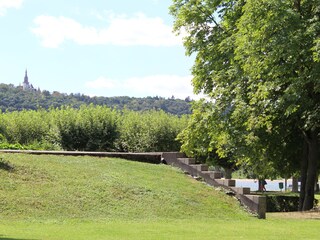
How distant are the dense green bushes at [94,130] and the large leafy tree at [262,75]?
1484 cm

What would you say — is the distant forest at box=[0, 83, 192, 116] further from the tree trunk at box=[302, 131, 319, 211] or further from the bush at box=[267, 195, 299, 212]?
the tree trunk at box=[302, 131, 319, 211]

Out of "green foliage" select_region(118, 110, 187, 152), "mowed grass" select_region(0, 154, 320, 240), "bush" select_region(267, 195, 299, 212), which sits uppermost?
"green foliage" select_region(118, 110, 187, 152)

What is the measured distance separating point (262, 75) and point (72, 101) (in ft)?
397

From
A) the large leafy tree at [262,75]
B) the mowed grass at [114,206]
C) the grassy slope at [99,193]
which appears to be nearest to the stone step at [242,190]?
the mowed grass at [114,206]

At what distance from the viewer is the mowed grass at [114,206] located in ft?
47.5

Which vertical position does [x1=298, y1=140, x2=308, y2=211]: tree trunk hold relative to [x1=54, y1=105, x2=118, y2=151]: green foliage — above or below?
below

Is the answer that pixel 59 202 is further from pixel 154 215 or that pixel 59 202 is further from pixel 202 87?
pixel 202 87

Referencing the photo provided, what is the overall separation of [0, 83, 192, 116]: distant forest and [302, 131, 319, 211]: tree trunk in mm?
93338

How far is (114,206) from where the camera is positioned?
18219mm

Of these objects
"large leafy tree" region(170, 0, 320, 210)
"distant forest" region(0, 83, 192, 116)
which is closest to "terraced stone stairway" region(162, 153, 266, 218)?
"large leafy tree" region(170, 0, 320, 210)

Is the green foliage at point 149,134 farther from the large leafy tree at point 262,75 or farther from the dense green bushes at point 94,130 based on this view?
the large leafy tree at point 262,75

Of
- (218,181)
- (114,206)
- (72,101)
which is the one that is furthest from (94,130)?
(72,101)

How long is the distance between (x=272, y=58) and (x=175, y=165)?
25.4 ft

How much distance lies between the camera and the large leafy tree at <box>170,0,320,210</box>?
70.7 feet
